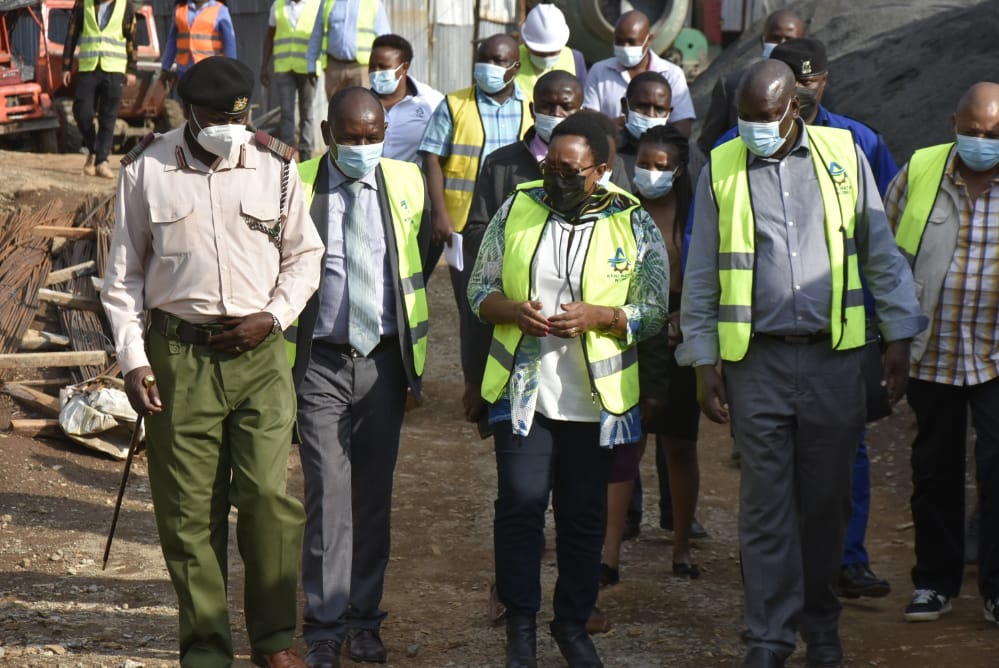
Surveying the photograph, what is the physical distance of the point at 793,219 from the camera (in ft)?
17.3

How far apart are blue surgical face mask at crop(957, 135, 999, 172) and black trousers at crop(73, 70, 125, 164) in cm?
1138

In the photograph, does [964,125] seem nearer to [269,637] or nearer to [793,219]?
[793,219]

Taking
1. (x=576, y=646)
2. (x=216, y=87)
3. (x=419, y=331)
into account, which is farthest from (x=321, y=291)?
(x=576, y=646)

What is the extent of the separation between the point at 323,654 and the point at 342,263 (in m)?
1.50

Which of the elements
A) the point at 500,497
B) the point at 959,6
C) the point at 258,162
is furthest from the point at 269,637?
the point at 959,6

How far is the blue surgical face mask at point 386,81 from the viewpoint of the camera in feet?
27.2

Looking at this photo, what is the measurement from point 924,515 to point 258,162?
3270 millimetres

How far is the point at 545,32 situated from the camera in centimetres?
797

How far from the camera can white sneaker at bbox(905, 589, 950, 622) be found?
20.4ft

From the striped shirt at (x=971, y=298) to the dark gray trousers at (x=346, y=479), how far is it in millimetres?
2268

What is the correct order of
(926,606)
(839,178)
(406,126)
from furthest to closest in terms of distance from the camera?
(406,126) < (926,606) < (839,178)

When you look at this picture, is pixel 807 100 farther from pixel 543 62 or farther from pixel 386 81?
pixel 386 81

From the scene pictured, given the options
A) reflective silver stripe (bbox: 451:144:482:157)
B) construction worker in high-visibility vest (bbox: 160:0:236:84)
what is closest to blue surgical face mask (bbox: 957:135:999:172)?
reflective silver stripe (bbox: 451:144:482:157)

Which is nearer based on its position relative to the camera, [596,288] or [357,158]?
[596,288]
